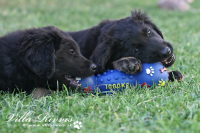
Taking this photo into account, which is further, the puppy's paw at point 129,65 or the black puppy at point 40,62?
the puppy's paw at point 129,65

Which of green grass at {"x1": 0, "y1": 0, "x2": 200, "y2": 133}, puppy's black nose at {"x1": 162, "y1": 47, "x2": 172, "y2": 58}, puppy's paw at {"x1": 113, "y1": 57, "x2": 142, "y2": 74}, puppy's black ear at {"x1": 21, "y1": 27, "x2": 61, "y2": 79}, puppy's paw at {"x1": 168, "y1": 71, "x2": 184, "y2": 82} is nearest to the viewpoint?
green grass at {"x1": 0, "y1": 0, "x2": 200, "y2": 133}

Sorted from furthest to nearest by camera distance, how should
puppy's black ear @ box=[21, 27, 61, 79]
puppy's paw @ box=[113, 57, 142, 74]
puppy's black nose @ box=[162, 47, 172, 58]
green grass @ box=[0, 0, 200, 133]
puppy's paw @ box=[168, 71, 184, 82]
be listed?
1. puppy's paw @ box=[168, 71, 184, 82]
2. puppy's black nose @ box=[162, 47, 172, 58]
3. puppy's paw @ box=[113, 57, 142, 74]
4. puppy's black ear @ box=[21, 27, 61, 79]
5. green grass @ box=[0, 0, 200, 133]

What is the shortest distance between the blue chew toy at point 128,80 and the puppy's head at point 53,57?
209mm

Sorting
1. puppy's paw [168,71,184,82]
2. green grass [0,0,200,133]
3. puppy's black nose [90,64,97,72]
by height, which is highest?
puppy's black nose [90,64,97,72]

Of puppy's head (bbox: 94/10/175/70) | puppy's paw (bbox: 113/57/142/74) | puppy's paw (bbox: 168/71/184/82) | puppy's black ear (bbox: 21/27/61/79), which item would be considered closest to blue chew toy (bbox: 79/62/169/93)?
puppy's paw (bbox: 113/57/142/74)

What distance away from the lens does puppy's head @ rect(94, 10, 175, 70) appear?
3271 millimetres

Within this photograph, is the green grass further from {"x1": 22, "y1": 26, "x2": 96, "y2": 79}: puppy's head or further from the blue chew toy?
{"x1": 22, "y1": 26, "x2": 96, "y2": 79}: puppy's head

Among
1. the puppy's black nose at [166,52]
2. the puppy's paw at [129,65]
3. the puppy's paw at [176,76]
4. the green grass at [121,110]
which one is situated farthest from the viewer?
the puppy's paw at [176,76]

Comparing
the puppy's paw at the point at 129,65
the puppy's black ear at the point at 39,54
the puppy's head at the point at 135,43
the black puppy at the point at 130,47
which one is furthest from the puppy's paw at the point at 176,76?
the puppy's black ear at the point at 39,54

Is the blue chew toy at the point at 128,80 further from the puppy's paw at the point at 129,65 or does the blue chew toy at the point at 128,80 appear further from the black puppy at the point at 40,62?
the black puppy at the point at 40,62

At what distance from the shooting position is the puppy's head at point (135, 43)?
3271 mm

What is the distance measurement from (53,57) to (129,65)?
1037 millimetres

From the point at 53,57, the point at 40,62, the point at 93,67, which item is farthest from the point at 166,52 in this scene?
the point at 40,62

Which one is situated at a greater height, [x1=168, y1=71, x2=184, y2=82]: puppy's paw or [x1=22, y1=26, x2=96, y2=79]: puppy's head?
[x1=22, y1=26, x2=96, y2=79]: puppy's head
